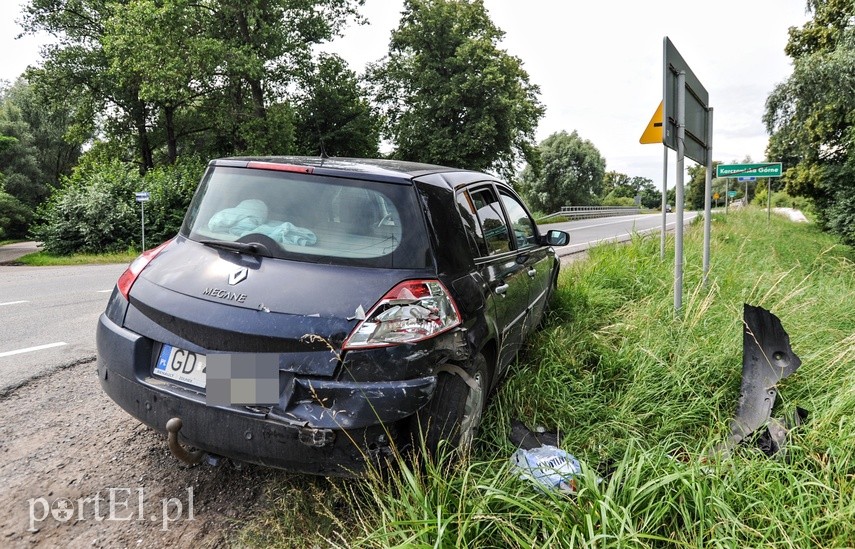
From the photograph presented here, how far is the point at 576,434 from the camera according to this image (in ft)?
9.35

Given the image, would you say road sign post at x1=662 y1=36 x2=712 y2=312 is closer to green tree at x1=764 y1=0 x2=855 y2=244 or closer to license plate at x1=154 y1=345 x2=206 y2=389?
license plate at x1=154 y1=345 x2=206 y2=389

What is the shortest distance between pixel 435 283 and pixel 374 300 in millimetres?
309

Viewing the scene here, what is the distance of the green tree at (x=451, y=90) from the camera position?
28.0 m

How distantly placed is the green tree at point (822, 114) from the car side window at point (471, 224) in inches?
624

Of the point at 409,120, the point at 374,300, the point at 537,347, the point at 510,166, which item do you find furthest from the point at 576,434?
the point at 510,166

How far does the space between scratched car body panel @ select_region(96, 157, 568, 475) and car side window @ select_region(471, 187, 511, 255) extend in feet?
1.05

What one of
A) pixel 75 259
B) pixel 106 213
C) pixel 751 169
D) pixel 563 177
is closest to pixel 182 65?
pixel 106 213

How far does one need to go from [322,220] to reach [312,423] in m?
0.94

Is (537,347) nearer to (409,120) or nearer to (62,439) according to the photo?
(62,439)

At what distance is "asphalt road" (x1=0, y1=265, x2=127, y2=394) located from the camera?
4.32 m

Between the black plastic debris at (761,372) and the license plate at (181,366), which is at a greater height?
the license plate at (181,366)

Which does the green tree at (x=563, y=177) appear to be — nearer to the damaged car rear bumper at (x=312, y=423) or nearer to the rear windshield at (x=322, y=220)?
the rear windshield at (x=322, y=220)

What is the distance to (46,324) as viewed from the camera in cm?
598

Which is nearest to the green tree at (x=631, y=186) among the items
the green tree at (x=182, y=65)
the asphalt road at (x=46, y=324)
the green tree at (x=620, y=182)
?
the green tree at (x=620, y=182)
